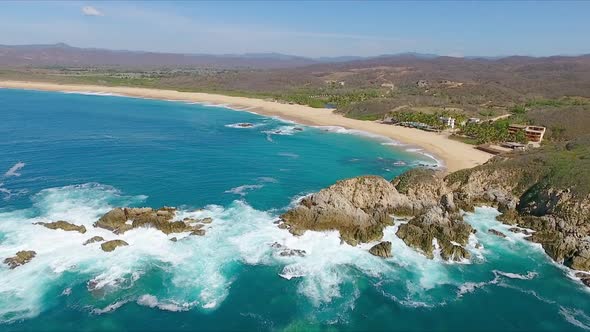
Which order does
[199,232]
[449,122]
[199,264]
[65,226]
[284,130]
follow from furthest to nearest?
[284,130] → [449,122] → [199,232] → [65,226] → [199,264]

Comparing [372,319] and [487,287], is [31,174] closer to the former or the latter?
[372,319]

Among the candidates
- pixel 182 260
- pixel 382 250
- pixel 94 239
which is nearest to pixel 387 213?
pixel 382 250

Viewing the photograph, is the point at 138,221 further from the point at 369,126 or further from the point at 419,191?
the point at 369,126

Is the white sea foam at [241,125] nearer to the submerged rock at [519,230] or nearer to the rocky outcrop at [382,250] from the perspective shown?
the rocky outcrop at [382,250]

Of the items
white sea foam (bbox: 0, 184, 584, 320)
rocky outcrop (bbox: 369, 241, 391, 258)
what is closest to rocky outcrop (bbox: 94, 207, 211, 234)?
white sea foam (bbox: 0, 184, 584, 320)

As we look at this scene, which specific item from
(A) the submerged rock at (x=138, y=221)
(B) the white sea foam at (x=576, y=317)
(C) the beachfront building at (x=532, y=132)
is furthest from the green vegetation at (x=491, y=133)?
(A) the submerged rock at (x=138, y=221)
